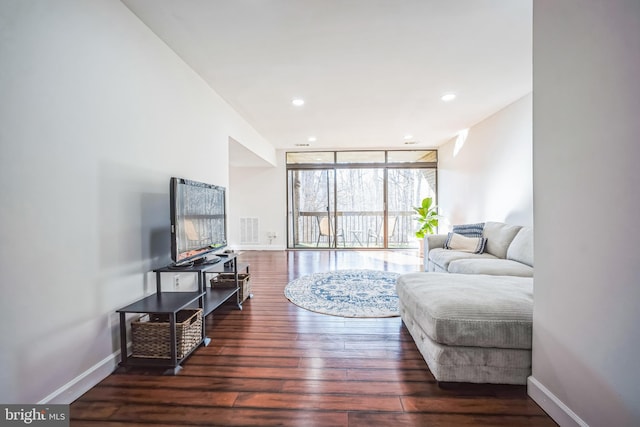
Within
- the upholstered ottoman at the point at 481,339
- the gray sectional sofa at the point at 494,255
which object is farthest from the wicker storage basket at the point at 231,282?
the gray sectional sofa at the point at 494,255

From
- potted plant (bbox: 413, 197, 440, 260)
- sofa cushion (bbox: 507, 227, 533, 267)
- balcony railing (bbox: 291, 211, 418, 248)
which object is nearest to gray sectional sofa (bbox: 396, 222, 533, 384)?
sofa cushion (bbox: 507, 227, 533, 267)

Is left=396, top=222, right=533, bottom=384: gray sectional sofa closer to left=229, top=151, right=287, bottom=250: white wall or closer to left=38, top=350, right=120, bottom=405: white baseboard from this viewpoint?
left=38, top=350, right=120, bottom=405: white baseboard

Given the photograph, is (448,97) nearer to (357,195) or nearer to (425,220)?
(425,220)

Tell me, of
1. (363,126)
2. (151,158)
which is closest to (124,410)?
(151,158)

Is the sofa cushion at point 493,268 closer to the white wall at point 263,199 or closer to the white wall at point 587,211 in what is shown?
the white wall at point 587,211

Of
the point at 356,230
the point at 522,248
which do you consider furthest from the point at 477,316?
the point at 356,230

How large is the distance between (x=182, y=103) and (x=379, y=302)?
2.85 m

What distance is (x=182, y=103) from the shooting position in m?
2.68

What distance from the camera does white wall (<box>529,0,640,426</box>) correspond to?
3.34 ft

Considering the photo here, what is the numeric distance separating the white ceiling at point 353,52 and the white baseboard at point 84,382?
238 centimetres

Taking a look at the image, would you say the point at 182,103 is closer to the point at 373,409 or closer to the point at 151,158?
the point at 151,158

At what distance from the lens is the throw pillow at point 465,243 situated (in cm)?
395

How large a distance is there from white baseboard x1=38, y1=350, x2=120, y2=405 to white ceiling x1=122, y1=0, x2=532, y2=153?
2381mm

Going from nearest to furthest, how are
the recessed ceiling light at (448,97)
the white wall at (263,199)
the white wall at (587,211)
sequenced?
the white wall at (587,211)
the recessed ceiling light at (448,97)
the white wall at (263,199)
